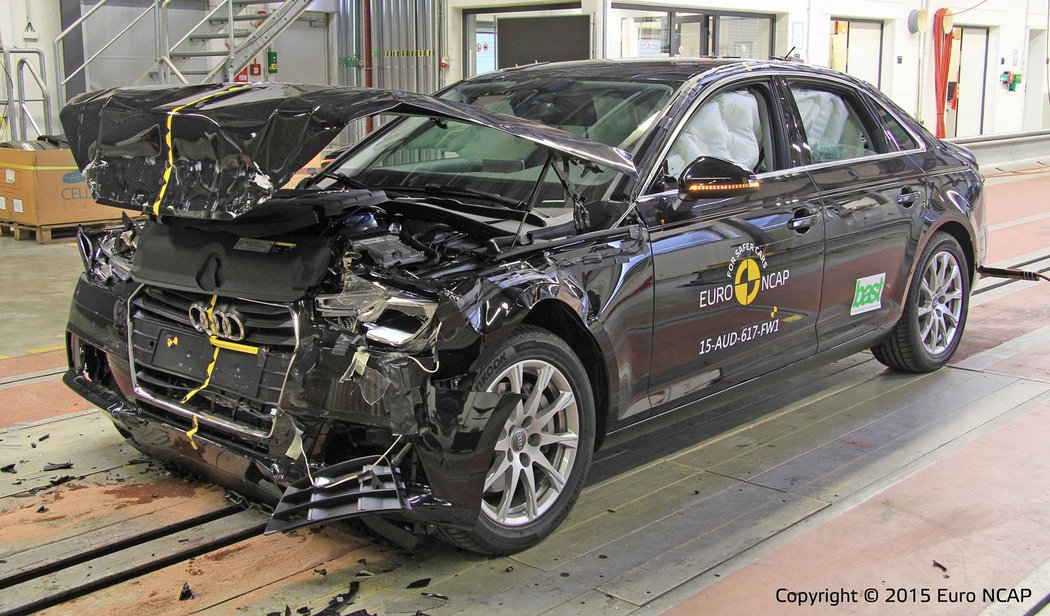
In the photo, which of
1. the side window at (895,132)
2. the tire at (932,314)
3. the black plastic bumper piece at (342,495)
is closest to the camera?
the black plastic bumper piece at (342,495)

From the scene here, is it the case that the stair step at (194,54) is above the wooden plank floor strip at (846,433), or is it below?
above

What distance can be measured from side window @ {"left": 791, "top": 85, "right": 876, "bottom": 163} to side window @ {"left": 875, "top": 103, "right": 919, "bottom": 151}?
189 millimetres

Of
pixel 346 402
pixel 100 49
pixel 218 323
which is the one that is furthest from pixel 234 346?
pixel 100 49

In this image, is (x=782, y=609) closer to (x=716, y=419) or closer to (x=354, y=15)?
(x=716, y=419)

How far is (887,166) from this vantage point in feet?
18.5

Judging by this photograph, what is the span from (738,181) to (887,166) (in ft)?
5.69

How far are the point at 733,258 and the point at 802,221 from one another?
1.85ft

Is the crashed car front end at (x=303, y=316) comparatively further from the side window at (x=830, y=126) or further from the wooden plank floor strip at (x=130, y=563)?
the side window at (x=830, y=126)

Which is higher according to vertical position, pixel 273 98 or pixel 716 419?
pixel 273 98

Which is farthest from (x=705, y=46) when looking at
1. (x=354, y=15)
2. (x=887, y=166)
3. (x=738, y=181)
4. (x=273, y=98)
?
(x=273, y=98)

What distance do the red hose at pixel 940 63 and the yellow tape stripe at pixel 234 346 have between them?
2226 cm

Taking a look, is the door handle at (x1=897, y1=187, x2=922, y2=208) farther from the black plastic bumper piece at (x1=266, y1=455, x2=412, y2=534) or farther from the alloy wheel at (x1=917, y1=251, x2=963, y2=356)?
the black plastic bumper piece at (x1=266, y1=455, x2=412, y2=534)

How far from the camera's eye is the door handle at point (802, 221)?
4859 millimetres
